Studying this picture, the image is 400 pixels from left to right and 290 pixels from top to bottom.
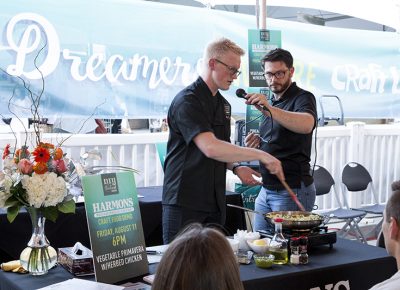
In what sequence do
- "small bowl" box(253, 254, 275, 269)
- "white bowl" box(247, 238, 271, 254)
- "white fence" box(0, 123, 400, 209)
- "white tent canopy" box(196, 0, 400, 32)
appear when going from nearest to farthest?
"small bowl" box(253, 254, 275, 269), "white bowl" box(247, 238, 271, 254), "white fence" box(0, 123, 400, 209), "white tent canopy" box(196, 0, 400, 32)

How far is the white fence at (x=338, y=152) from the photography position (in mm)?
4910

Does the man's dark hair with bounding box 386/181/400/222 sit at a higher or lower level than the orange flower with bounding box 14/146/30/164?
lower

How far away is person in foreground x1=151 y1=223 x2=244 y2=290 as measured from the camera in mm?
1150

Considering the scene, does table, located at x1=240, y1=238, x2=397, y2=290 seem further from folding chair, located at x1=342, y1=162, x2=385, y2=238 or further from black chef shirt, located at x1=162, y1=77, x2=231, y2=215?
folding chair, located at x1=342, y1=162, x2=385, y2=238

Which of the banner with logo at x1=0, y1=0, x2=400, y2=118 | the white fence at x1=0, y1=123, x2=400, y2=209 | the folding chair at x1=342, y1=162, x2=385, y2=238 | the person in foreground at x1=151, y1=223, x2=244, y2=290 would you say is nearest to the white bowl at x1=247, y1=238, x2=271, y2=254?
the person in foreground at x1=151, y1=223, x2=244, y2=290

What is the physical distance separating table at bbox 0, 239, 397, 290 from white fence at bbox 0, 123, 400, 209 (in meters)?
2.58

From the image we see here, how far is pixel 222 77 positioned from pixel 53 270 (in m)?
1.10

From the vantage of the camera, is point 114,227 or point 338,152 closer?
point 114,227

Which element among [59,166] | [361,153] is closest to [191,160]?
[59,166]

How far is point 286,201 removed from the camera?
3092mm

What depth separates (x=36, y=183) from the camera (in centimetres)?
208

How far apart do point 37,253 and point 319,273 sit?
40.6 inches

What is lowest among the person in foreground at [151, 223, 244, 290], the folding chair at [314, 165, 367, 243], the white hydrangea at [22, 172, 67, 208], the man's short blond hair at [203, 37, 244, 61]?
the folding chair at [314, 165, 367, 243]

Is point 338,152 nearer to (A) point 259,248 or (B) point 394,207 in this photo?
(A) point 259,248
